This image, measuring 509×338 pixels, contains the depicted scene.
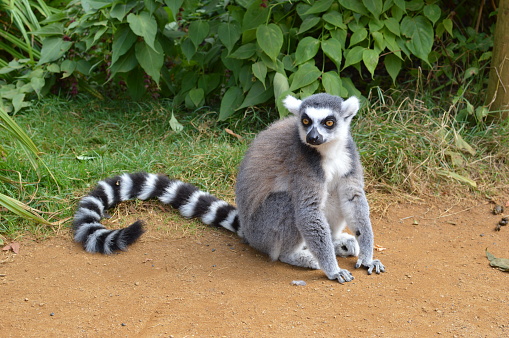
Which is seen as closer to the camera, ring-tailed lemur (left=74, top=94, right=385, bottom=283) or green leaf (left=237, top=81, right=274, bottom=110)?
ring-tailed lemur (left=74, top=94, right=385, bottom=283)

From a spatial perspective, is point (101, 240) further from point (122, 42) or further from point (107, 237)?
point (122, 42)

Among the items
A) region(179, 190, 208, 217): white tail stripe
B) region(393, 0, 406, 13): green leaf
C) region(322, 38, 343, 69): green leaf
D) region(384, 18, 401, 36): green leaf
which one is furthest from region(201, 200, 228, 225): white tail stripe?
region(393, 0, 406, 13): green leaf

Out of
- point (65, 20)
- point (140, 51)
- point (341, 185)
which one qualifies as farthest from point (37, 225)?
point (65, 20)

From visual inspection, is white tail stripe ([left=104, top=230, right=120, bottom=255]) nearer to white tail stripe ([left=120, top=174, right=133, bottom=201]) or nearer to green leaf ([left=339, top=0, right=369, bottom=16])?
white tail stripe ([left=120, top=174, right=133, bottom=201])

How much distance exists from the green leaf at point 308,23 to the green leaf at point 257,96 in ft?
2.11

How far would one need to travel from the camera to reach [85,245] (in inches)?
156

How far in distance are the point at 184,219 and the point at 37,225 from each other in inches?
44.9

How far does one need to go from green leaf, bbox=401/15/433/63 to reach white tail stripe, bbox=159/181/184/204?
2.60 metres

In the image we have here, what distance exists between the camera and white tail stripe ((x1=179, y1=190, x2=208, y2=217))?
4297mm

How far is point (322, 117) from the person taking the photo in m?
3.49

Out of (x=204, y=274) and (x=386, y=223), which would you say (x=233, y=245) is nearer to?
(x=204, y=274)

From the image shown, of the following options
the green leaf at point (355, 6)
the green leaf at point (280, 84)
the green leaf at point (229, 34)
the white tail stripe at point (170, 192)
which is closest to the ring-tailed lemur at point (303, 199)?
the white tail stripe at point (170, 192)

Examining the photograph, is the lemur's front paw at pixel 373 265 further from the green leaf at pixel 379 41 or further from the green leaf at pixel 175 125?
the green leaf at pixel 175 125

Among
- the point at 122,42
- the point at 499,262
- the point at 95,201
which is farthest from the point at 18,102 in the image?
the point at 499,262
